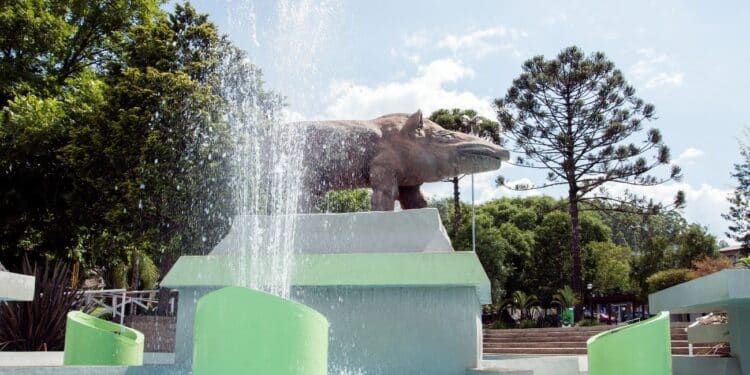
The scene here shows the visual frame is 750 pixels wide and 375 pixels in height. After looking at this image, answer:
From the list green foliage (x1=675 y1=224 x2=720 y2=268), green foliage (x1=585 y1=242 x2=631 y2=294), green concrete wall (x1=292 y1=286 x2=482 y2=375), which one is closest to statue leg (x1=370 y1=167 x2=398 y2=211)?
green concrete wall (x1=292 y1=286 x2=482 y2=375)

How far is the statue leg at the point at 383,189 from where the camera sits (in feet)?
29.4

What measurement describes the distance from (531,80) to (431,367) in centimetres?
2110

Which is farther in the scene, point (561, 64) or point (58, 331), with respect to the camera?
point (561, 64)

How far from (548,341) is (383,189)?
35.4 ft

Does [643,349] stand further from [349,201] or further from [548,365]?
[349,201]

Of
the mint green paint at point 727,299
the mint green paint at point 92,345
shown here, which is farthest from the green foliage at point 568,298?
the mint green paint at point 92,345

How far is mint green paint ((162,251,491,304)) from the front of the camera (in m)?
7.46

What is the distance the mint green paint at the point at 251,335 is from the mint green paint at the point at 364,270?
10.6ft

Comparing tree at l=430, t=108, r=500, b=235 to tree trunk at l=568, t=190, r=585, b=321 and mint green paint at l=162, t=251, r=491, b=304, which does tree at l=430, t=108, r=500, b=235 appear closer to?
tree trunk at l=568, t=190, r=585, b=321

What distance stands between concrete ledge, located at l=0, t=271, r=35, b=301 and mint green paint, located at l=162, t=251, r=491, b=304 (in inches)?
62.8

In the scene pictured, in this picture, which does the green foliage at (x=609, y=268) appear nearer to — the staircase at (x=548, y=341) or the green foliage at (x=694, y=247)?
the green foliage at (x=694, y=247)

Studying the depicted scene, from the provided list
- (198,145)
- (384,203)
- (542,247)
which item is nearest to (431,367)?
(384,203)

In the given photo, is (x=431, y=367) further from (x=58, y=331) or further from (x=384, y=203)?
(x=58, y=331)

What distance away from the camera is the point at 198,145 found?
679 inches
